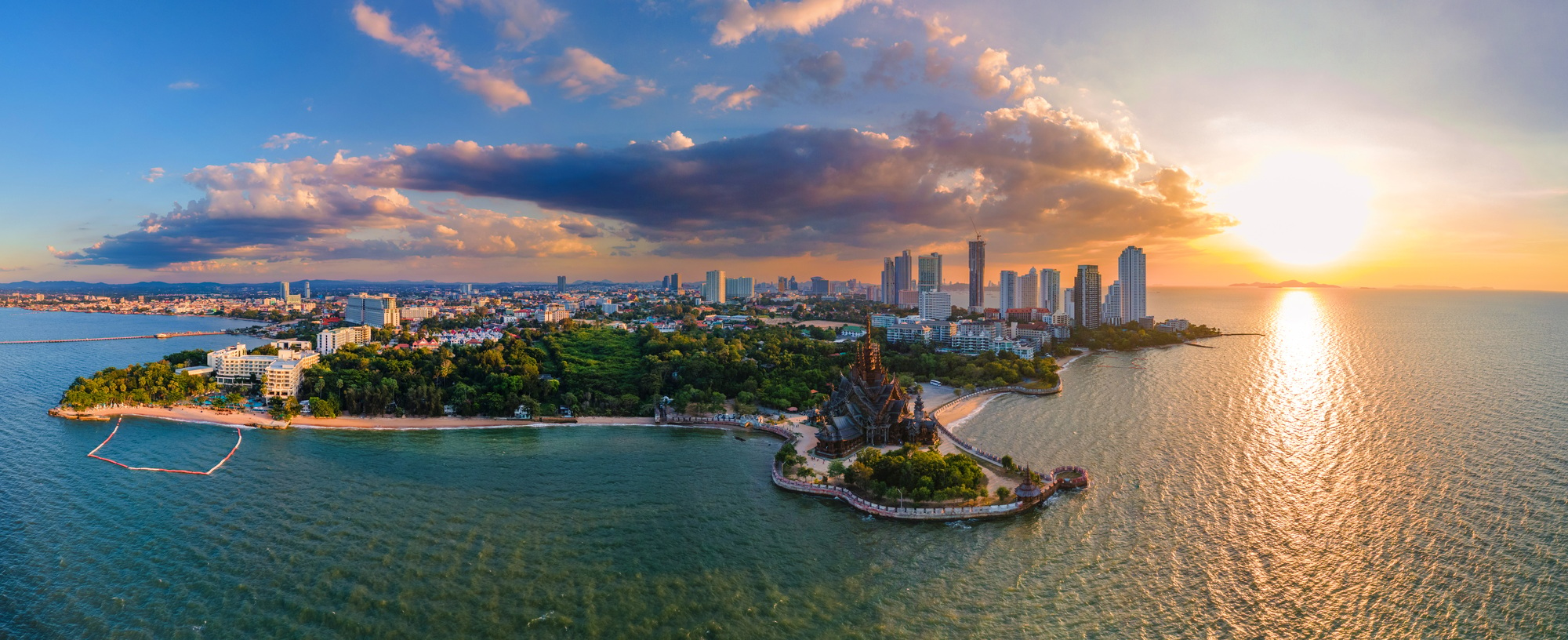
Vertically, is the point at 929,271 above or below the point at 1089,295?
above

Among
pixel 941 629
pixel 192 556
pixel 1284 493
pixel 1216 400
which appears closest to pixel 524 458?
pixel 192 556

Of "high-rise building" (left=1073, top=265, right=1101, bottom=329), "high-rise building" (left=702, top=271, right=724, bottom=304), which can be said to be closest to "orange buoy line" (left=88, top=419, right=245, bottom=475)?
Result: "high-rise building" (left=1073, top=265, right=1101, bottom=329)

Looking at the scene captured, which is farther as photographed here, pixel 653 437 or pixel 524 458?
pixel 653 437

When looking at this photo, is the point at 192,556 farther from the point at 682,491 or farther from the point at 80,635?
the point at 682,491

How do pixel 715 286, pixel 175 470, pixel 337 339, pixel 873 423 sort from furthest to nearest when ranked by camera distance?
pixel 715 286 → pixel 337 339 → pixel 873 423 → pixel 175 470

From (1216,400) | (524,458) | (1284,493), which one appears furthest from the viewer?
(1216,400)

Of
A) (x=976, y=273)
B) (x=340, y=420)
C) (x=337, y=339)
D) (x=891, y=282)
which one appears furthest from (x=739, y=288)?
(x=340, y=420)

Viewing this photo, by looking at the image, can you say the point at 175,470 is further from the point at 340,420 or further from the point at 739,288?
the point at 739,288
